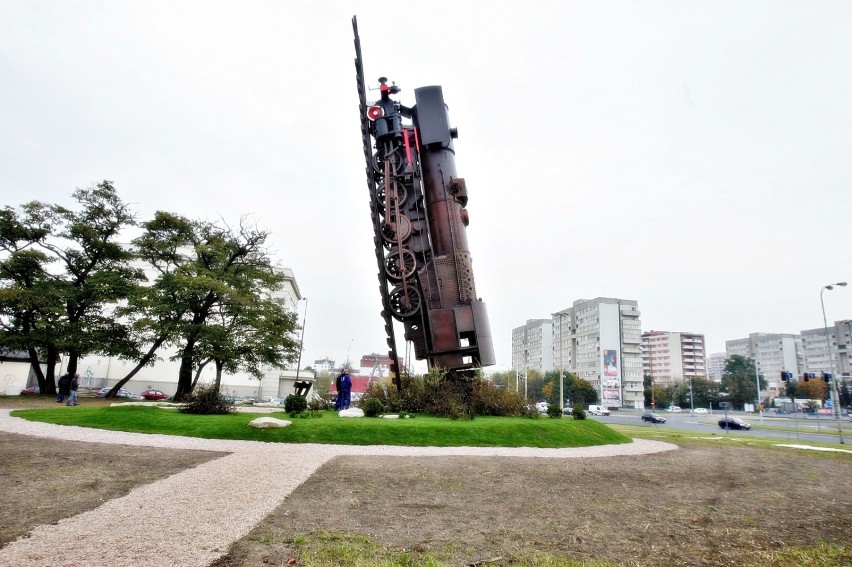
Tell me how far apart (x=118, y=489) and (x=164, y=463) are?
2.53m

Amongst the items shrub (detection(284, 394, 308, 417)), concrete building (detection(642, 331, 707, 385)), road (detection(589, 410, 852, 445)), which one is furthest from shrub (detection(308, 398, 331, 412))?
concrete building (detection(642, 331, 707, 385))

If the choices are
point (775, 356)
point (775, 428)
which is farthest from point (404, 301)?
point (775, 356)

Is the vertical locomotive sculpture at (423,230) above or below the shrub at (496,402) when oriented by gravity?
above

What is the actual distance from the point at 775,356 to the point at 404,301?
150 meters

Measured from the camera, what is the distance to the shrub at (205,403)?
17.7 meters

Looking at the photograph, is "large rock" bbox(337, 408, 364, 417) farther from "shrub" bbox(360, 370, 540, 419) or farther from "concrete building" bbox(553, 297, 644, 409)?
"concrete building" bbox(553, 297, 644, 409)

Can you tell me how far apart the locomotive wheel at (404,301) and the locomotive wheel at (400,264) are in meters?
0.56

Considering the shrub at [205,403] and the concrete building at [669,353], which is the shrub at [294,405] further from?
the concrete building at [669,353]

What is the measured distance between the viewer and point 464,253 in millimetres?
20719

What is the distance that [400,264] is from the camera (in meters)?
19.9

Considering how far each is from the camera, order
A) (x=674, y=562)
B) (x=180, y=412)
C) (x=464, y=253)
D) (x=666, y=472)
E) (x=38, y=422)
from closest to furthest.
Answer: (x=674, y=562) < (x=666, y=472) < (x=38, y=422) < (x=180, y=412) < (x=464, y=253)

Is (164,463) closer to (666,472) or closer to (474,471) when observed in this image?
(474,471)

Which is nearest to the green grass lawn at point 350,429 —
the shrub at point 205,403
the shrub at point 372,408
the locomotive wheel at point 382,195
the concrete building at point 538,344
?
the shrub at point 205,403

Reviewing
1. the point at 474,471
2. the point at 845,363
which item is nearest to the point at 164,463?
the point at 474,471
